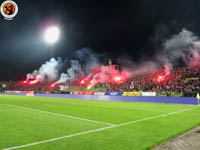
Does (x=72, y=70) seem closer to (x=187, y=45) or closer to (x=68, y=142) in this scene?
(x=187, y=45)

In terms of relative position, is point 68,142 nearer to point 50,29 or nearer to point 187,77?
point 187,77

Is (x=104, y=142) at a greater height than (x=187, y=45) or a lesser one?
lesser

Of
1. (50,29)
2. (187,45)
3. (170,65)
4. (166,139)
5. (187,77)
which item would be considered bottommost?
(166,139)

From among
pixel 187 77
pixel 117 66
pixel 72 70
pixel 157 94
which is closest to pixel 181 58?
pixel 187 77

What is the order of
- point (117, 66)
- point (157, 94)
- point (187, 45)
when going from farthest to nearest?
point (117, 66), point (187, 45), point (157, 94)

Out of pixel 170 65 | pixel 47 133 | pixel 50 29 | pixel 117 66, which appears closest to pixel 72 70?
pixel 117 66

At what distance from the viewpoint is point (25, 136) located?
22.7ft

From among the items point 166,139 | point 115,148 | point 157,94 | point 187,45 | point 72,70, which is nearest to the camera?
point 115,148

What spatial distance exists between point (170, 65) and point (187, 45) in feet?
19.6

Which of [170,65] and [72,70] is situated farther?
[72,70]

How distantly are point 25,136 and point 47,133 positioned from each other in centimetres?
86

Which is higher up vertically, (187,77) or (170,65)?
(170,65)

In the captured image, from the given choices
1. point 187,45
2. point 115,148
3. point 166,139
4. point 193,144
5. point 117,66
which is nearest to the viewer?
point 115,148

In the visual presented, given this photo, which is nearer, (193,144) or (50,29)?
(193,144)
